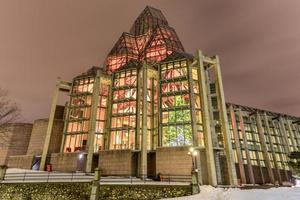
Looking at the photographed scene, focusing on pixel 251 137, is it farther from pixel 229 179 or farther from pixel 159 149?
pixel 159 149

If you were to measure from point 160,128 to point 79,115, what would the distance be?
20.2 metres

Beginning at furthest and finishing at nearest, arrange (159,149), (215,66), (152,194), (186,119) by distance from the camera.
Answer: (215,66) < (186,119) < (159,149) < (152,194)

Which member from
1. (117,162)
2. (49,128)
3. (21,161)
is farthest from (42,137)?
(117,162)

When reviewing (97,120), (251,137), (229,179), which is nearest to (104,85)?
(97,120)

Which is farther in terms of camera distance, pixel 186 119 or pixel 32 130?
pixel 32 130

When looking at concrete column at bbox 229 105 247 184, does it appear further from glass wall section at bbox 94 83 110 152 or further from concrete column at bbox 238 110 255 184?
glass wall section at bbox 94 83 110 152

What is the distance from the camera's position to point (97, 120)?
45.4 meters

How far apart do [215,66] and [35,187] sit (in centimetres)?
3764

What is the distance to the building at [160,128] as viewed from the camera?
36.2m

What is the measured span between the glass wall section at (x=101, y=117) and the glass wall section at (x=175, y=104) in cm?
1409

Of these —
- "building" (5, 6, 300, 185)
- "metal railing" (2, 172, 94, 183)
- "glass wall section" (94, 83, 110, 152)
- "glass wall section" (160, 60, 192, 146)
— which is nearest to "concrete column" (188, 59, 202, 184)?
"building" (5, 6, 300, 185)

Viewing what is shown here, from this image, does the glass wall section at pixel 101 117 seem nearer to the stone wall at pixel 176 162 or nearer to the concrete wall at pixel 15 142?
the stone wall at pixel 176 162

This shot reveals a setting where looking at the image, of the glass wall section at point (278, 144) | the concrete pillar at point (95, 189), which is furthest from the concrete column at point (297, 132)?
the concrete pillar at point (95, 189)

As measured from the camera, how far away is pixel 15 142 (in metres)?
48.4
